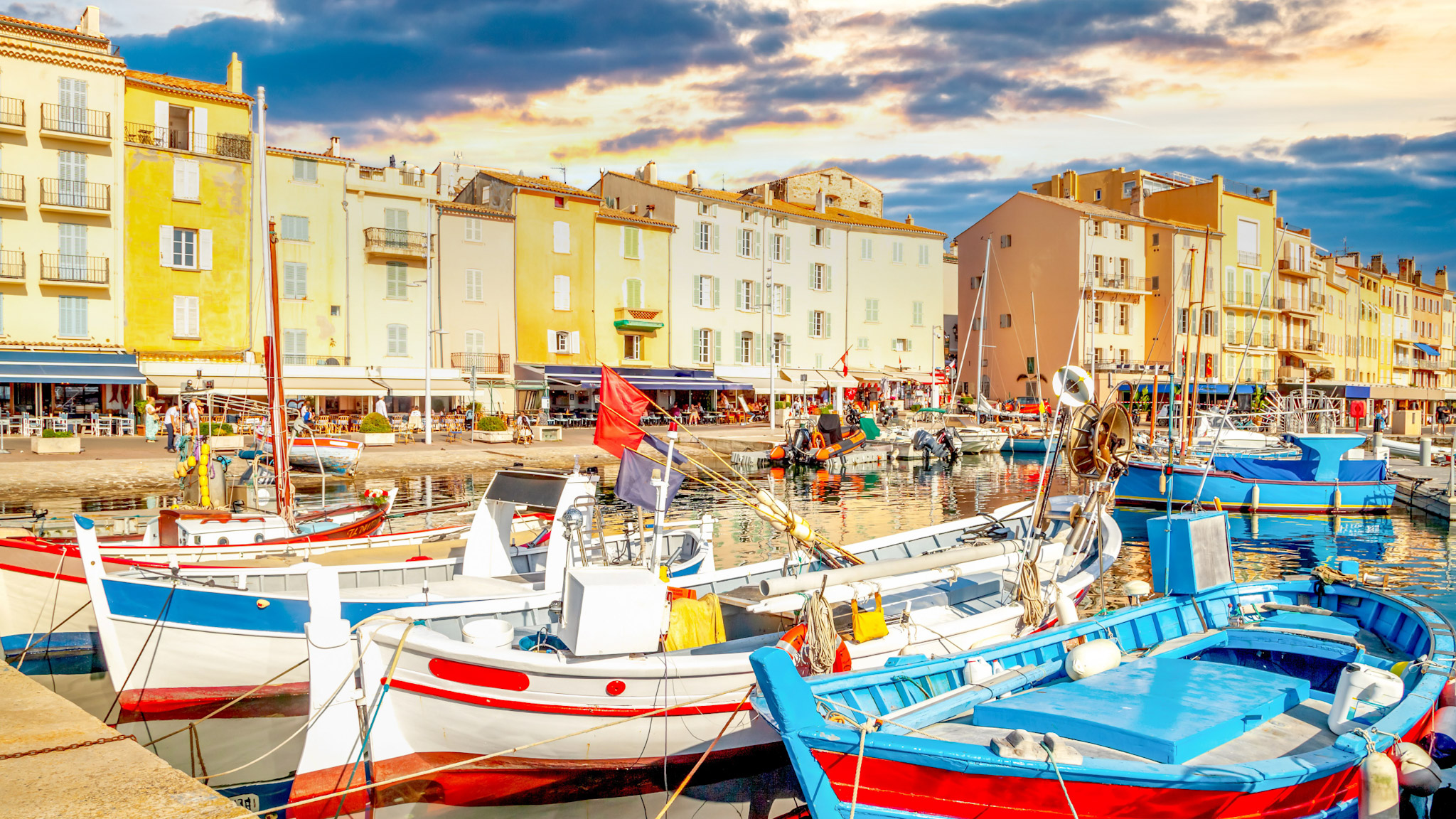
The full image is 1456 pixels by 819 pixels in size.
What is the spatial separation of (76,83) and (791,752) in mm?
43641

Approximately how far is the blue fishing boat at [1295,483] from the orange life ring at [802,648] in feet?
64.0

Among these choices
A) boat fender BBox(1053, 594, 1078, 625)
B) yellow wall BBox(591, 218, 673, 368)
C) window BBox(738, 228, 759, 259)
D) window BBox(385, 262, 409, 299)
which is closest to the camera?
boat fender BBox(1053, 594, 1078, 625)

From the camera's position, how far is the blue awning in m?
34.7

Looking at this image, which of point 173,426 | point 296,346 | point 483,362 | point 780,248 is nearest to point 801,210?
point 780,248

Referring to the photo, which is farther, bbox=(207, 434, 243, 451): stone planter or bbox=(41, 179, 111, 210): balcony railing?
bbox=(41, 179, 111, 210): balcony railing

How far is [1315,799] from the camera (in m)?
5.82

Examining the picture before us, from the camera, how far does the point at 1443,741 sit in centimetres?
684

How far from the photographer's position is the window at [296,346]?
138ft

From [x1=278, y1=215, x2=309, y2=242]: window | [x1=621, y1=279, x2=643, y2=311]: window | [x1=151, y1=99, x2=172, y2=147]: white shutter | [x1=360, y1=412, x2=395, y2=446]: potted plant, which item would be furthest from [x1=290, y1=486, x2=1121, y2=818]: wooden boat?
[x1=621, y1=279, x2=643, y2=311]: window

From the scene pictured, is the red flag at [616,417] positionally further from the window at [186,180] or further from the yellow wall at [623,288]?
the yellow wall at [623,288]

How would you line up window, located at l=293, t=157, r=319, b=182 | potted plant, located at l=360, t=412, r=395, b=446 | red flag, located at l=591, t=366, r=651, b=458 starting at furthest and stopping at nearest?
window, located at l=293, t=157, r=319, b=182 < potted plant, located at l=360, t=412, r=395, b=446 < red flag, located at l=591, t=366, r=651, b=458

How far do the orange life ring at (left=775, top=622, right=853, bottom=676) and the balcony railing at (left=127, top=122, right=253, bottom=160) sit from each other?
40.1 metres

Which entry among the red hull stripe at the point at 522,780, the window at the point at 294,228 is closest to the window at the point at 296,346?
the window at the point at 294,228

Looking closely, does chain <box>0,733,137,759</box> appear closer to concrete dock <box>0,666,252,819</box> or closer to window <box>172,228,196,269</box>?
concrete dock <box>0,666,252,819</box>
